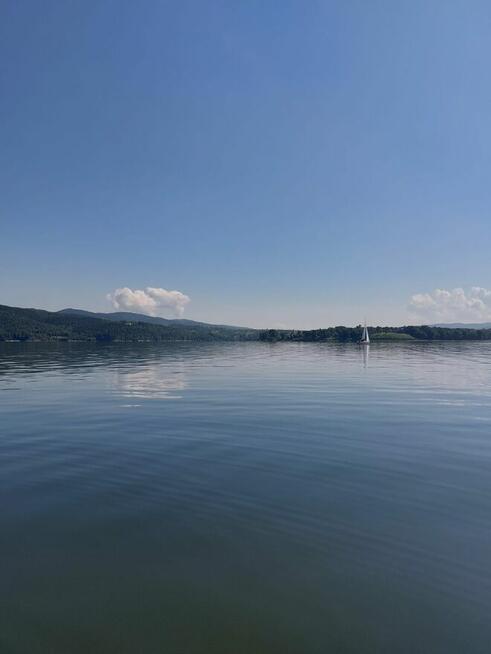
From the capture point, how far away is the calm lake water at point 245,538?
7055 millimetres

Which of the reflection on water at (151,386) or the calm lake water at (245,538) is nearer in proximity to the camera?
the calm lake water at (245,538)

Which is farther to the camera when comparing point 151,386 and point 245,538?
point 151,386

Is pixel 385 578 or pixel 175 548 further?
pixel 175 548

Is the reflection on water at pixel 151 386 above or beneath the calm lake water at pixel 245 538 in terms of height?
above

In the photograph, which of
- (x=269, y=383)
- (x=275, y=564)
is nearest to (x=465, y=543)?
(x=275, y=564)

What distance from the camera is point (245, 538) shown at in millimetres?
10227

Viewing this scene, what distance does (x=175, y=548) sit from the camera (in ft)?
31.8

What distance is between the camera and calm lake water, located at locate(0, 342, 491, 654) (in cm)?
705

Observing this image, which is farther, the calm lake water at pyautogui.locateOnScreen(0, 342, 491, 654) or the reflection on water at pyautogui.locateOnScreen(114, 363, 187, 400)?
the reflection on water at pyautogui.locateOnScreen(114, 363, 187, 400)

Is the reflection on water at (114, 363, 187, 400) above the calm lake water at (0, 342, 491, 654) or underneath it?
above

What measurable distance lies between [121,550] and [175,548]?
1.27 meters

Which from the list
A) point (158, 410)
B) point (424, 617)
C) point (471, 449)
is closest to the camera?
point (424, 617)

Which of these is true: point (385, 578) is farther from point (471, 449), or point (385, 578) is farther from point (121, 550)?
point (471, 449)

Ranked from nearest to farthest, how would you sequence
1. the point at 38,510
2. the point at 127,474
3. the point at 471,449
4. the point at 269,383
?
the point at 38,510, the point at 127,474, the point at 471,449, the point at 269,383
